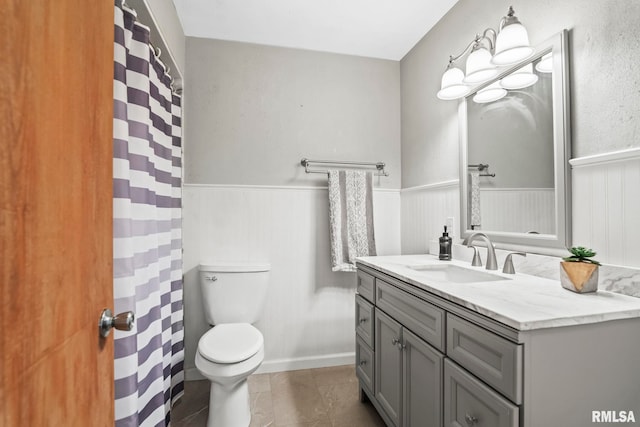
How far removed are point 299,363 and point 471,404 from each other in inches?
62.6

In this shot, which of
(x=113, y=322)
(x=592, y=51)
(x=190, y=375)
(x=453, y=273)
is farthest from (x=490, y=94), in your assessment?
(x=190, y=375)

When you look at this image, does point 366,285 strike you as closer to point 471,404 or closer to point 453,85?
point 471,404

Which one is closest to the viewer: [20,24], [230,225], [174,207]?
[20,24]

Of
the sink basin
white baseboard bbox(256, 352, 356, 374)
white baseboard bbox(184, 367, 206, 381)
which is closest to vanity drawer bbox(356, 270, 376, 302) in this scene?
the sink basin

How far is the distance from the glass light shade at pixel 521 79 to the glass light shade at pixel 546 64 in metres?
0.03

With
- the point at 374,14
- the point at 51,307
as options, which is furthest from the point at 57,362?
the point at 374,14

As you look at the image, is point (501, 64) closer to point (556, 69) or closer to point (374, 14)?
point (556, 69)

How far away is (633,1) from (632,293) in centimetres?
Result: 95

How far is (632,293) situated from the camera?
1.02 m

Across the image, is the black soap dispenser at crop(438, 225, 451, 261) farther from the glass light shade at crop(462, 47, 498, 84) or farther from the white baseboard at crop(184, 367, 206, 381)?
the white baseboard at crop(184, 367, 206, 381)

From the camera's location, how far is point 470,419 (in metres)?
0.96

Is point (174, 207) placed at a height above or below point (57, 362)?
above

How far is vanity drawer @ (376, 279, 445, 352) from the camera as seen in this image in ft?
3.73

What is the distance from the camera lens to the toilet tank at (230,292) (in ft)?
6.72
